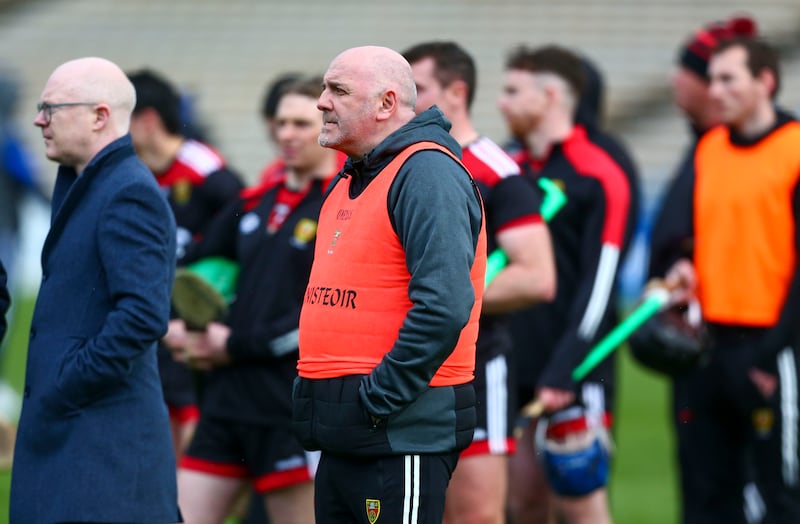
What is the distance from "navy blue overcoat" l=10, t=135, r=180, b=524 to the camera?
4270mm

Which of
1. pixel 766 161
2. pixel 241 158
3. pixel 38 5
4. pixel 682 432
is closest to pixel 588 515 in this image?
pixel 682 432

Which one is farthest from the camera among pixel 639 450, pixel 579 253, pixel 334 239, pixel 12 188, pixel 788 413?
pixel 639 450

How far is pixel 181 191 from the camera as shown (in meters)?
6.91

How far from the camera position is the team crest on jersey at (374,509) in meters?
3.95

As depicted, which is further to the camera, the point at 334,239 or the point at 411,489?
the point at 334,239

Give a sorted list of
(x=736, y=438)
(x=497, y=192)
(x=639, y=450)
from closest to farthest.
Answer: (x=497, y=192) → (x=736, y=438) → (x=639, y=450)

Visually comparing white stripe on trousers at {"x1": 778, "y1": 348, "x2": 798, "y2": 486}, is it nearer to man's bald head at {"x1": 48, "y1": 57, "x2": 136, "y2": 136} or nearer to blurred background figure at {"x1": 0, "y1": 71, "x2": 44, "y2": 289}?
man's bald head at {"x1": 48, "y1": 57, "x2": 136, "y2": 136}

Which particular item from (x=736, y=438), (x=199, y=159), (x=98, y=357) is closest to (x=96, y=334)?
(x=98, y=357)

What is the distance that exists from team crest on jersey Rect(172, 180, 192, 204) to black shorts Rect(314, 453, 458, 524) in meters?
3.09

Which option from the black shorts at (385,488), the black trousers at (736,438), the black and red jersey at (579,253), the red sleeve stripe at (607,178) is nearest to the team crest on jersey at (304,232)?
the black and red jersey at (579,253)

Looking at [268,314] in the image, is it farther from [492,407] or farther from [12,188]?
[12,188]

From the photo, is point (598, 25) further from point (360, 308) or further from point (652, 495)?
point (360, 308)

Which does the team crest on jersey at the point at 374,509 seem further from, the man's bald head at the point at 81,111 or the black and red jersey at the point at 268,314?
the black and red jersey at the point at 268,314

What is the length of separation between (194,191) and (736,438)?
2776mm
